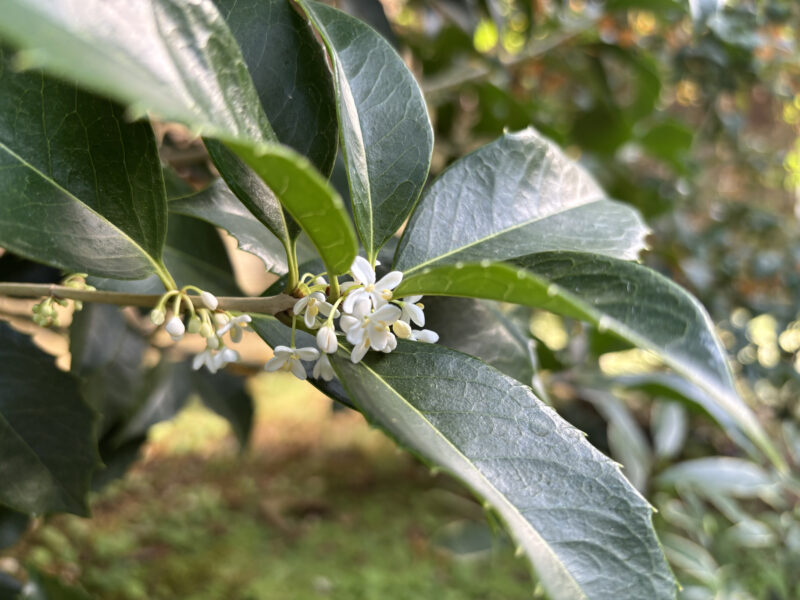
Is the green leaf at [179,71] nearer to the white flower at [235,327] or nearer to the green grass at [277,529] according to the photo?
the white flower at [235,327]

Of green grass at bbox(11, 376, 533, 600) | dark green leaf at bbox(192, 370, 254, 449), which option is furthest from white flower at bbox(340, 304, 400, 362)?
green grass at bbox(11, 376, 533, 600)

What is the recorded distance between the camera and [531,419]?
342 mm

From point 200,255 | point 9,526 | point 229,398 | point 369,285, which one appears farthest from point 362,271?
point 229,398

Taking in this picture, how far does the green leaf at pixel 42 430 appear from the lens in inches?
19.5

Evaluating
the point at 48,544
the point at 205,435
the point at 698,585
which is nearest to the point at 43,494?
the point at 698,585

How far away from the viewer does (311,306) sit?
13.5 inches

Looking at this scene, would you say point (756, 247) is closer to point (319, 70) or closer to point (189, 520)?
point (319, 70)

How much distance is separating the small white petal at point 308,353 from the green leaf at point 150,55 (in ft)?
0.39

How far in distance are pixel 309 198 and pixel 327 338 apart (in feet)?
0.30

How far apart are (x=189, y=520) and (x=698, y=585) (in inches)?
57.6

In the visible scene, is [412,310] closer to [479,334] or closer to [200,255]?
[479,334]

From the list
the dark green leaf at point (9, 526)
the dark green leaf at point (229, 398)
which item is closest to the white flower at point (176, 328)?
the dark green leaf at point (9, 526)

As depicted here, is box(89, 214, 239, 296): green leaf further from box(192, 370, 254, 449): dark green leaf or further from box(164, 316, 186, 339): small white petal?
box(192, 370, 254, 449): dark green leaf

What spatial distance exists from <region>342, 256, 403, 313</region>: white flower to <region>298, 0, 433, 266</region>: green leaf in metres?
0.03
